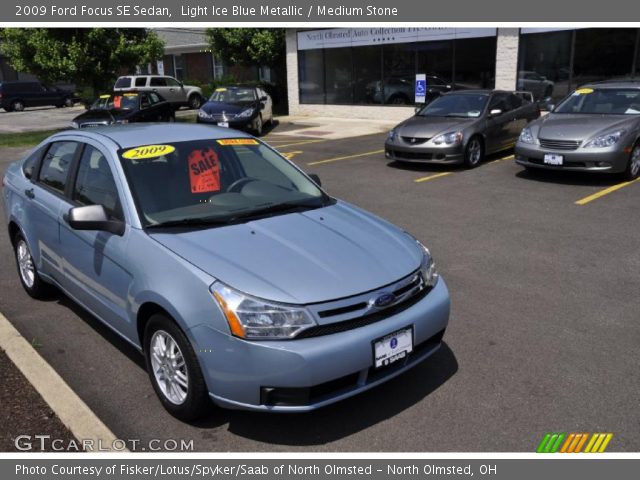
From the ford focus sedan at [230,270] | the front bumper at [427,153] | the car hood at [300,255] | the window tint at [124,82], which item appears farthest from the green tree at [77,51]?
the car hood at [300,255]

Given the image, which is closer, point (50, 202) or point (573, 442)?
point (573, 442)

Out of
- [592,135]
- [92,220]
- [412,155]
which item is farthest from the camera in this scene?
[412,155]

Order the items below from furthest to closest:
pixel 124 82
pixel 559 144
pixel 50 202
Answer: pixel 124 82 → pixel 559 144 → pixel 50 202

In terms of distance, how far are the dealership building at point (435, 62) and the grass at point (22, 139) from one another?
10145 mm

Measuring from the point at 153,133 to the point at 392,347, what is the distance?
2.42 metres

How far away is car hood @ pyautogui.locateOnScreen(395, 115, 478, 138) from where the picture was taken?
35.8 ft

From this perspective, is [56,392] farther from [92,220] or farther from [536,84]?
[536,84]

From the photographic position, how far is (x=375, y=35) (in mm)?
21422

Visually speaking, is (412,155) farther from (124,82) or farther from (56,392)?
(124,82)

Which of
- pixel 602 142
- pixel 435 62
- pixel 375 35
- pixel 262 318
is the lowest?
pixel 602 142

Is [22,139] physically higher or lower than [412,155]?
lower

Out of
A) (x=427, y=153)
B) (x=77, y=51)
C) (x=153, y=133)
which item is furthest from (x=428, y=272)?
(x=77, y=51)

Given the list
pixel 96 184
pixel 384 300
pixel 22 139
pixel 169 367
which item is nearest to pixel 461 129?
pixel 96 184

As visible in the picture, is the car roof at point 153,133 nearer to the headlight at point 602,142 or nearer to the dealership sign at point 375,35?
the headlight at point 602,142
